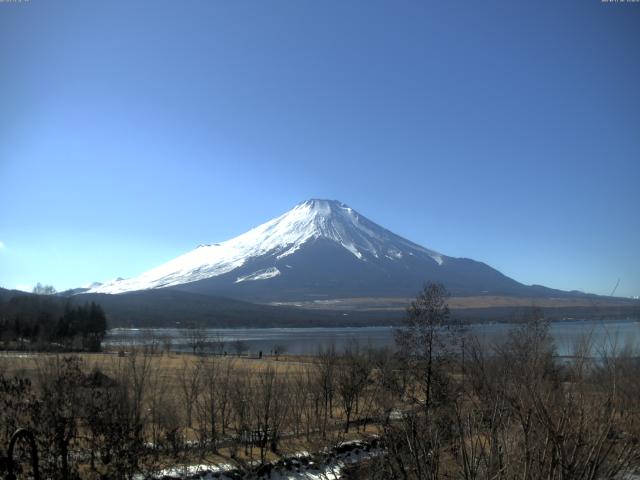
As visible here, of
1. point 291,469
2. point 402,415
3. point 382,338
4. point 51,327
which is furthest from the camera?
point 382,338

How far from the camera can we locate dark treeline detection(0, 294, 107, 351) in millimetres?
65794

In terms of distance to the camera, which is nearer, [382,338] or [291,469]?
[291,469]

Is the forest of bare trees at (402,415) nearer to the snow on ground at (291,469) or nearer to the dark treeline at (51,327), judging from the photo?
the snow on ground at (291,469)

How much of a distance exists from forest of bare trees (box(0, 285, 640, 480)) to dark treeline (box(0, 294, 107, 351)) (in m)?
46.7

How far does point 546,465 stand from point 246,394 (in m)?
15.5

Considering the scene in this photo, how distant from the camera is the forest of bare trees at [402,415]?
14.8 ft

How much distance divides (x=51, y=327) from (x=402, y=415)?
76.3 m

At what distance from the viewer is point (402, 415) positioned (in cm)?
626

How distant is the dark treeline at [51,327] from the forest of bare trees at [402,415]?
46659 mm

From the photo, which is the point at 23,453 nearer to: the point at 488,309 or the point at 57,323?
the point at 57,323

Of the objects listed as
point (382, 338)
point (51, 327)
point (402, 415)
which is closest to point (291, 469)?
point (402, 415)

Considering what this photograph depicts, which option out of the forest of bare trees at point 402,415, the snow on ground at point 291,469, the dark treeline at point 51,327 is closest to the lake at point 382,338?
the forest of bare trees at point 402,415

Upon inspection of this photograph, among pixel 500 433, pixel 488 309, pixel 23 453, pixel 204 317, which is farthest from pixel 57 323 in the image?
pixel 488 309

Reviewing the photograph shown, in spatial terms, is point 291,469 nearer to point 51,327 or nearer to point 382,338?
point 51,327
